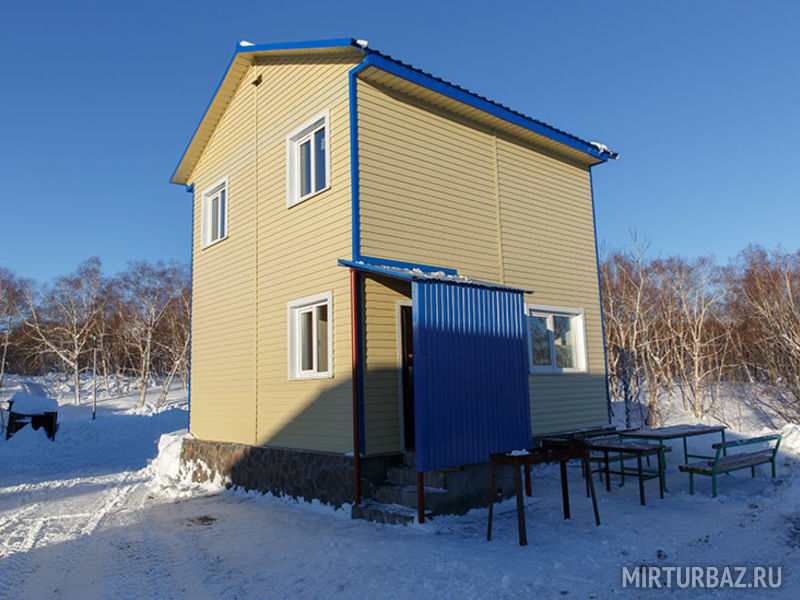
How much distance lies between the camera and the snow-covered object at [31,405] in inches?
790

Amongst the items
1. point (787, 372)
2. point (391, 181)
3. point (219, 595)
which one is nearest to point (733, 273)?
point (787, 372)

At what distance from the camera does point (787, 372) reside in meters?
23.0

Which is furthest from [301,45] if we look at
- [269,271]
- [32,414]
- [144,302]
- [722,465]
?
[144,302]

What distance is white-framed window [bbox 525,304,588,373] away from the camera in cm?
1068

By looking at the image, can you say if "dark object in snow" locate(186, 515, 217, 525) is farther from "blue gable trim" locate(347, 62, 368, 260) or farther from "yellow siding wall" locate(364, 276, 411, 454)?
"blue gable trim" locate(347, 62, 368, 260)

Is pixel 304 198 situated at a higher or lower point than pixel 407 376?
higher

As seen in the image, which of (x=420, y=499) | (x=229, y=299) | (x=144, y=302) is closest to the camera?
(x=420, y=499)

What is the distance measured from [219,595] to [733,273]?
3251 centimetres

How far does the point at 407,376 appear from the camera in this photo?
8.36 meters

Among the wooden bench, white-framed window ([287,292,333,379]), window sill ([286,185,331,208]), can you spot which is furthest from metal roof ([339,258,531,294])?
the wooden bench

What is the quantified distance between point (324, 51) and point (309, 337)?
15.2 feet

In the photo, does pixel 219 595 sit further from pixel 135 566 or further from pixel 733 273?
pixel 733 273

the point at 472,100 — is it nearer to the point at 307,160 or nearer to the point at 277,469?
the point at 307,160

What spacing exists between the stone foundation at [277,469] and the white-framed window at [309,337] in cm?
129
